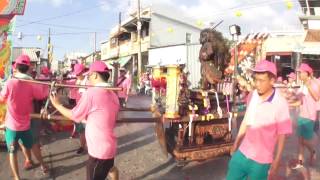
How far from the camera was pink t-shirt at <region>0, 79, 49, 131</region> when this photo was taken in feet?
20.1

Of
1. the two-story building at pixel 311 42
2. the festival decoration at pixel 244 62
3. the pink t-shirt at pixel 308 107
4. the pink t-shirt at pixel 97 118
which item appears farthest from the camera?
the two-story building at pixel 311 42

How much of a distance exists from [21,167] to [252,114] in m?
4.44

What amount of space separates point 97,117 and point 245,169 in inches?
65.2

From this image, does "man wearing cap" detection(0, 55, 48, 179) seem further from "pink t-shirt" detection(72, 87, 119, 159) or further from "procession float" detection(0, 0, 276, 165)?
"pink t-shirt" detection(72, 87, 119, 159)

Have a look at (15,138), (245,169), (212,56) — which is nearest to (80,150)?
(15,138)

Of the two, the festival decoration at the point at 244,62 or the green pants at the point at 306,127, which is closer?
the green pants at the point at 306,127

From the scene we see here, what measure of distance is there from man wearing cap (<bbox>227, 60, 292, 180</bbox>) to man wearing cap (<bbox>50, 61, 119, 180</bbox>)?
1.46 meters

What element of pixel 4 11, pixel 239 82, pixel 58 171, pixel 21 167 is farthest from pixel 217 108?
pixel 4 11

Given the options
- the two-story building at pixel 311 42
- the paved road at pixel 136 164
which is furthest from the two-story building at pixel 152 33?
the paved road at pixel 136 164

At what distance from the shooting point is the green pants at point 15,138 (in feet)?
20.0

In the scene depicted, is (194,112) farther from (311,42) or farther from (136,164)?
(311,42)

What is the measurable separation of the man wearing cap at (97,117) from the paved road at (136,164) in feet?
6.72

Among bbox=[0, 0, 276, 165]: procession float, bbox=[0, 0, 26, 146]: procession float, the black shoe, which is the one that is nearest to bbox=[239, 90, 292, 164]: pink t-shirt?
bbox=[0, 0, 276, 165]: procession float

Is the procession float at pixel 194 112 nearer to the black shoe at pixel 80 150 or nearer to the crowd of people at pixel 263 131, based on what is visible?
the black shoe at pixel 80 150
